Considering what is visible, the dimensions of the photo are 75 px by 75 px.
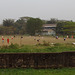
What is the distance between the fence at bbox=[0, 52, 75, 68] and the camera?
6191 mm

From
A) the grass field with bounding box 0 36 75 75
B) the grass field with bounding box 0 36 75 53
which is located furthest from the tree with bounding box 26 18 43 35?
the grass field with bounding box 0 36 75 75

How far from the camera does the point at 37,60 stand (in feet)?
20.6

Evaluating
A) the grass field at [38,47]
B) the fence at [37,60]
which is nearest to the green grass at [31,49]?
the grass field at [38,47]

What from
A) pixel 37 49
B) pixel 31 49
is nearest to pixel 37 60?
pixel 37 49

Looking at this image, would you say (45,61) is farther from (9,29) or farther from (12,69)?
(9,29)

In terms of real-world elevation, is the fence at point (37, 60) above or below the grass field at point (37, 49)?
above

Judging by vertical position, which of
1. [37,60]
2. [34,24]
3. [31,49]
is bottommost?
[31,49]

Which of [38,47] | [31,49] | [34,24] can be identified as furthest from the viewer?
[34,24]

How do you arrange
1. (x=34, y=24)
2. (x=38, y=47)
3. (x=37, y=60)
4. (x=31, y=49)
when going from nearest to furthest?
(x=37, y=60) → (x=31, y=49) → (x=38, y=47) → (x=34, y=24)

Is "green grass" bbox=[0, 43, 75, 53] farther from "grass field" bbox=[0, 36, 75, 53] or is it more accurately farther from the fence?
the fence

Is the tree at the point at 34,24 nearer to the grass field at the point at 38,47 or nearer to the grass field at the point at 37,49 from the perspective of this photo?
the grass field at the point at 38,47

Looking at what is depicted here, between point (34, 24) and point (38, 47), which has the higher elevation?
point (34, 24)

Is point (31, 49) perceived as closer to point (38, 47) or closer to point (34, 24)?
point (38, 47)

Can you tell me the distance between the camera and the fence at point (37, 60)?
619 cm
